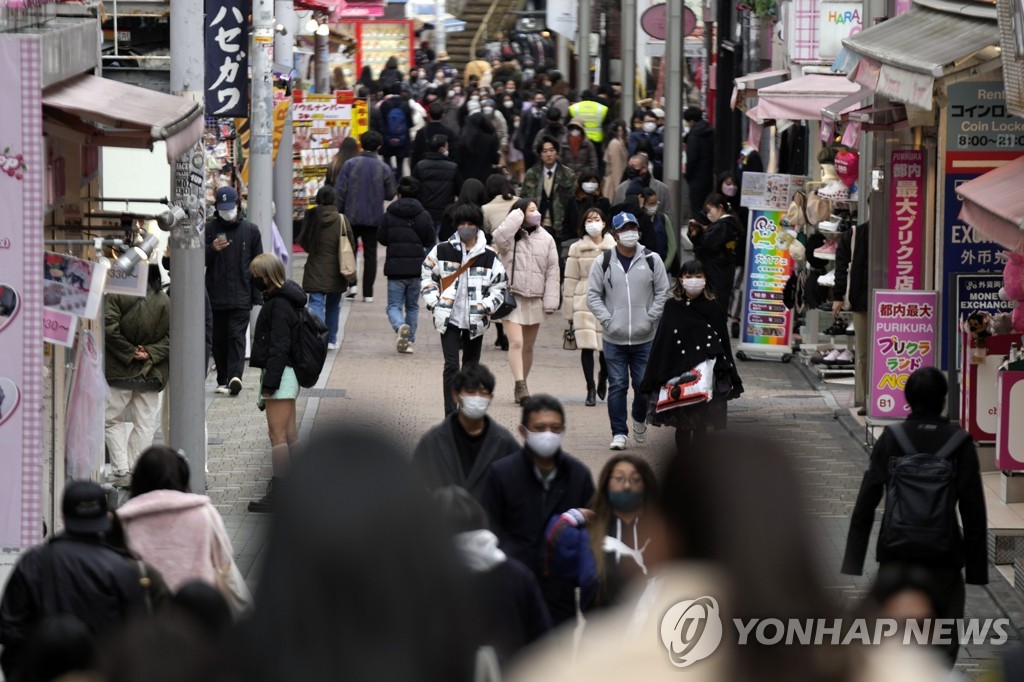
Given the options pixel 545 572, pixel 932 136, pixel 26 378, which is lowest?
pixel 545 572

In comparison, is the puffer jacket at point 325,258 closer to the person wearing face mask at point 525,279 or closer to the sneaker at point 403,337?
the sneaker at point 403,337

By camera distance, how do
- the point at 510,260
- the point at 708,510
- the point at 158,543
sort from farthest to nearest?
the point at 510,260
the point at 158,543
the point at 708,510

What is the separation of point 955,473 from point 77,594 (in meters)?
3.73

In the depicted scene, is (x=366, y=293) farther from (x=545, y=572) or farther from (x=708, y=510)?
(x=708, y=510)

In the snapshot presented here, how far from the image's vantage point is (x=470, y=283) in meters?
14.3

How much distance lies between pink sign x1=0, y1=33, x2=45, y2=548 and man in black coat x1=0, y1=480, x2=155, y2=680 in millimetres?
2264

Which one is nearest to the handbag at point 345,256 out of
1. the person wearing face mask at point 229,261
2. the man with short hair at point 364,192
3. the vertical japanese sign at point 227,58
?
the person wearing face mask at point 229,261

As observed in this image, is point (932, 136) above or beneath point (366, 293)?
above

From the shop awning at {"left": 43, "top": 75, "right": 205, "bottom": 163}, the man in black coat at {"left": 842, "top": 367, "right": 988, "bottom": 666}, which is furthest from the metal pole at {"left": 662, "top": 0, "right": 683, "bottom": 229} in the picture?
the man in black coat at {"left": 842, "top": 367, "right": 988, "bottom": 666}

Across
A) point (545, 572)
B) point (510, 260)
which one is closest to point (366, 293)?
point (510, 260)

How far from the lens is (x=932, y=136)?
567 inches

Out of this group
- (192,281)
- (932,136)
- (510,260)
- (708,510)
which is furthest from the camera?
(510,260)

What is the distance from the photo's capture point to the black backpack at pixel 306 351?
38.7 ft

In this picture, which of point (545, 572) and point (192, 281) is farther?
point (192, 281)
